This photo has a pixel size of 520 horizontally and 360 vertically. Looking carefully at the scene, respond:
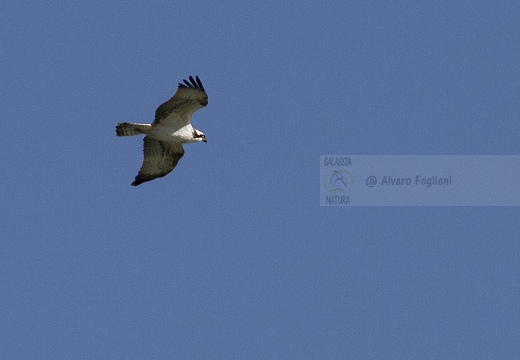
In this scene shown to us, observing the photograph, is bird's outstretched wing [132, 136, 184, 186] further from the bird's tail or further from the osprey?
the bird's tail

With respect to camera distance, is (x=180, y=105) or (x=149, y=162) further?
(x=149, y=162)

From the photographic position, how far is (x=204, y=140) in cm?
2195

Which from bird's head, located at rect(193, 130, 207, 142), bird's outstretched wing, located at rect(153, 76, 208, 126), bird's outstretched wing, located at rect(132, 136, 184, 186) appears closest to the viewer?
bird's outstretched wing, located at rect(153, 76, 208, 126)

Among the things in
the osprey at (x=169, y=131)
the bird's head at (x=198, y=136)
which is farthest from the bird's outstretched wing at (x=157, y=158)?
the bird's head at (x=198, y=136)

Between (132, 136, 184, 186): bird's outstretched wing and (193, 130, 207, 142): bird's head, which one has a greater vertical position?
(193, 130, 207, 142): bird's head

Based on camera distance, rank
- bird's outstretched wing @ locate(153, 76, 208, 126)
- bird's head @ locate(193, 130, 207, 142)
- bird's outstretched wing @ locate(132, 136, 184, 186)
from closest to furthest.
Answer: bird's outstretched wing @ locate(153, 76, 208, 126)
bird's head @ locate(193, 130, 207, 142)
bird's outstretched wing @ locate(132, 136, 184, 186)

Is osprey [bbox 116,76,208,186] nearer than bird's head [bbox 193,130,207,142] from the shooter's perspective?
Yes

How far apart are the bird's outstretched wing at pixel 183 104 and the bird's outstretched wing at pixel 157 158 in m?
1.07

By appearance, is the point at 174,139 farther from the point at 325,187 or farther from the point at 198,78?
the point at 325,187

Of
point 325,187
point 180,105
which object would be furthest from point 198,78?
point 325,187

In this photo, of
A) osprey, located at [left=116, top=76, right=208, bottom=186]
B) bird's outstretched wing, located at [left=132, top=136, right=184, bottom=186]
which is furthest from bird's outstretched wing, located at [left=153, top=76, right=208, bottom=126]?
bird's outstretched wing, located at [left=132, top=136, right=184, bottom=186]

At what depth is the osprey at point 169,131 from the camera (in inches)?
827

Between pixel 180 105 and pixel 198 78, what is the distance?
27.2 inches

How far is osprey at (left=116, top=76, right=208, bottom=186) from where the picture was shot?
68.9 ft
